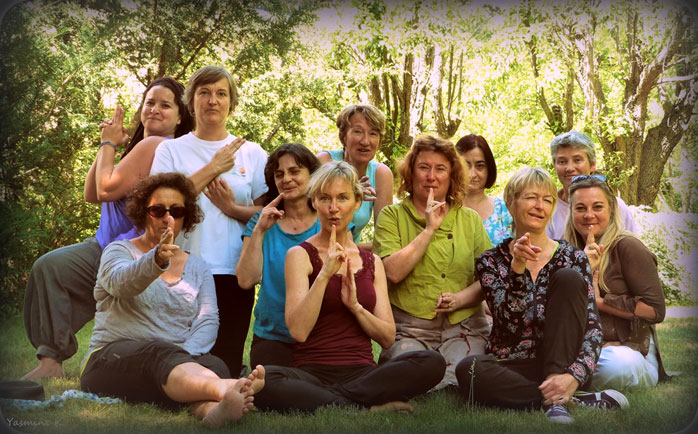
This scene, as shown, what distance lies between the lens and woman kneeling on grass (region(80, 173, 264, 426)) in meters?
3.40

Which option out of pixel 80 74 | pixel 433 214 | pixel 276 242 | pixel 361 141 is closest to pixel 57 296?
pixel 276 242

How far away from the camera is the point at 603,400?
3.75m

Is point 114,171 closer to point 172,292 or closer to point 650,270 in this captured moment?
point 172,292

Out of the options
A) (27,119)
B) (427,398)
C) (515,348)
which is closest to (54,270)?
(27,119)

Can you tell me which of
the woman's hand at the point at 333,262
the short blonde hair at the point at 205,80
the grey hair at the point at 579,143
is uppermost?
the short blonde hair at the point at 205,80

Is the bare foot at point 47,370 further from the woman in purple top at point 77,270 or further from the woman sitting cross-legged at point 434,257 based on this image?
the woman sitting cross-legged at point 434,257

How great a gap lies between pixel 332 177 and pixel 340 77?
4737mm

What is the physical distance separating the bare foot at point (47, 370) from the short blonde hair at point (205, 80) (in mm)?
1895

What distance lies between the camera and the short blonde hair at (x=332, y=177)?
379 centimetres

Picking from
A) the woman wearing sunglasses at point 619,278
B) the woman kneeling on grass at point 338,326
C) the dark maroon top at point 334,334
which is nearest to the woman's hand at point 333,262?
the woman kneeling on grass at point 338,326

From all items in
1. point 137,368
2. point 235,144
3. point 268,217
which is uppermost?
point 235,144

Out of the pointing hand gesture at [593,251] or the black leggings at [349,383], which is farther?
the pointing hand gesture at [593,251]

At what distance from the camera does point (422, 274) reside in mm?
4211

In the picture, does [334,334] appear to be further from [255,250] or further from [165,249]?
[165,249]
